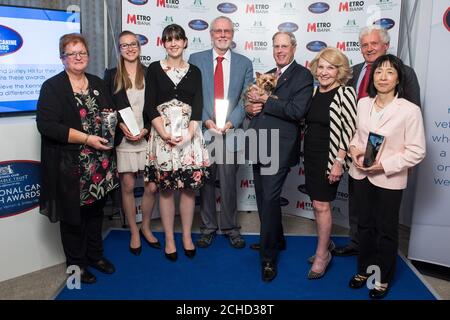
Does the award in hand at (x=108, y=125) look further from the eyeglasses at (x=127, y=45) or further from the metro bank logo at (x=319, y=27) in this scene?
the metro bank logo at (x=319, y=27)

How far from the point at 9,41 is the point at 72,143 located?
1.09 meters

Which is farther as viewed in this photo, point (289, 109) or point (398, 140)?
point (289, 109)

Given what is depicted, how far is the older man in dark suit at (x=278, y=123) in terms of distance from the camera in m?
2.66

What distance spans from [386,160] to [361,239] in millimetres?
593

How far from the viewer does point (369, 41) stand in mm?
2939

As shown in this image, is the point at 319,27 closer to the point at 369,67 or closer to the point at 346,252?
the point at 369,67

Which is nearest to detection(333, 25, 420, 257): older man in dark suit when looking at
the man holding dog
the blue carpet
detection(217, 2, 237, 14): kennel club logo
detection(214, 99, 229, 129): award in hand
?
the blue carpet

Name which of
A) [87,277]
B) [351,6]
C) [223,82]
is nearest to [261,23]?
[351,6]

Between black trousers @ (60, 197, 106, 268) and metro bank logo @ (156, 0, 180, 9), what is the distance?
6.89ft

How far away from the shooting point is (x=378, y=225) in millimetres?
2541

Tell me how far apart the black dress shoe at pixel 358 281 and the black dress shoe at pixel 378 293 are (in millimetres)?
103

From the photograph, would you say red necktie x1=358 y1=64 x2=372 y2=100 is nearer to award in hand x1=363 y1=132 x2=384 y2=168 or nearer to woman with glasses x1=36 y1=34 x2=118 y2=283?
award in hand x1=363 y1=132 x2=384 y2=168

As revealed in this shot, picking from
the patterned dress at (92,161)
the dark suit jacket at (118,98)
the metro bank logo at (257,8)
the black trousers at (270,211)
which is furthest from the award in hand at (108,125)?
the metro bank logo at (257,8)

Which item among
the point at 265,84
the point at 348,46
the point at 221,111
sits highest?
the point at 348,46
